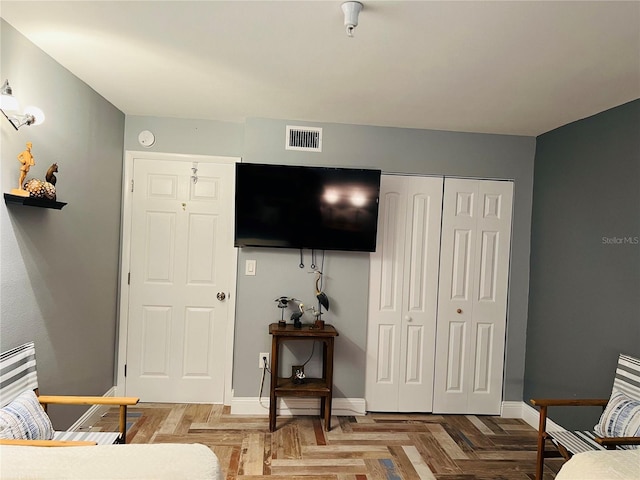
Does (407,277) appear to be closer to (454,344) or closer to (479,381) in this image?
(454,344)

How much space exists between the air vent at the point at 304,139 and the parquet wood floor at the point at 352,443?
2289 millimetres

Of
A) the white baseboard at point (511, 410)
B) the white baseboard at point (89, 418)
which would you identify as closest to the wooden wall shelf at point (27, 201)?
the white baseboard at point (89, 418)

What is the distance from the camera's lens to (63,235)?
8.29ft

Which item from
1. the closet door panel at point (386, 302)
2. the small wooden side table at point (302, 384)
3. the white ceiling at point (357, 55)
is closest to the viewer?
the white ceiling at point (357, 55)

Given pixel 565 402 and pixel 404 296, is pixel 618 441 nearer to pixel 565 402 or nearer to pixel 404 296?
pixel 565 402

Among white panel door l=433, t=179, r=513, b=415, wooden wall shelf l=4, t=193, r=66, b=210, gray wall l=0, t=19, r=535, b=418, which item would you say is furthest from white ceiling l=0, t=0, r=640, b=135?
wooden wall shelf l=4, t=193, r=66, b=210

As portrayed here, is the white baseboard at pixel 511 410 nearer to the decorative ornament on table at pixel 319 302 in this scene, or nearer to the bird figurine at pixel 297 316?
the decorative ornament on table at pixel 319 302

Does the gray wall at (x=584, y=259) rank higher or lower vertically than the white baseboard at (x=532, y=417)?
higher

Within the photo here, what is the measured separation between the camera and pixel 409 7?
1.65 m

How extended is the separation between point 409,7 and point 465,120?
171 cm

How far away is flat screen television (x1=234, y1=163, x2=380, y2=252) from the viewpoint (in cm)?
318

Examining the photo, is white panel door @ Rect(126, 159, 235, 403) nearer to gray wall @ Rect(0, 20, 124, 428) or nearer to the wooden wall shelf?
gray wall @ Rect(0, 20, 124, 428)

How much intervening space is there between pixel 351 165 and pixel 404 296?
4.04 feet

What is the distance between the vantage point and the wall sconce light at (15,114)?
73.0 inches
